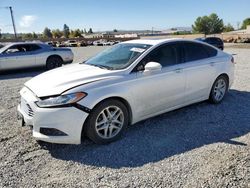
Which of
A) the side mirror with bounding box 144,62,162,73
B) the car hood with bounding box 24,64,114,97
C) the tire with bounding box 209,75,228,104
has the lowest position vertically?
the tire with bounding box 209,75,228,104

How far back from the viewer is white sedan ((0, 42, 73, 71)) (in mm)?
10641

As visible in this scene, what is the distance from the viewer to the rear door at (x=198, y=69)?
15.8ft

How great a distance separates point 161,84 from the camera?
14.2ft

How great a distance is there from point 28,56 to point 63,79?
7.90 meters

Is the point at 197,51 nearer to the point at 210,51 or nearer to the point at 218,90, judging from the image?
the point at 210,51

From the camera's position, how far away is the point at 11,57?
10.6m

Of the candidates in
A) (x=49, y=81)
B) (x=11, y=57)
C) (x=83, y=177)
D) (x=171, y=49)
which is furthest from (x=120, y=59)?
(x=11, y=57)

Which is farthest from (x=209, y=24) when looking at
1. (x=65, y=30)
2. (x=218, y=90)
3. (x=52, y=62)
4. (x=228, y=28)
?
(x=218, y=90)

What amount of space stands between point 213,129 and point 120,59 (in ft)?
6.41

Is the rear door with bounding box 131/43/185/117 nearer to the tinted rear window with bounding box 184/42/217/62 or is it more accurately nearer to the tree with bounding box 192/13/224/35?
the tinted rear window with bounding box 184/42/217/62

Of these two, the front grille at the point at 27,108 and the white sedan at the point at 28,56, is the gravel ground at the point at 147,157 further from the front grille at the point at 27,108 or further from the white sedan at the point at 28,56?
the white sedan at the point at 28,56

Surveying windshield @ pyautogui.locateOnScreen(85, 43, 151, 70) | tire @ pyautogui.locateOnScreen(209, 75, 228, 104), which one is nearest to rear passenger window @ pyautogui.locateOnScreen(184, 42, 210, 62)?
tire @ pyautogui.locateOnScreen(209, 75, 228, 104)

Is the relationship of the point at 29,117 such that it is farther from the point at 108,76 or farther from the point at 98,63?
the point at 98,63

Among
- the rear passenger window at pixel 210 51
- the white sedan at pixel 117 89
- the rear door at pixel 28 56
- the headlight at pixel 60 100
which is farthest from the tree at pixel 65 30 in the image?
the headlight at pixel 60 100
